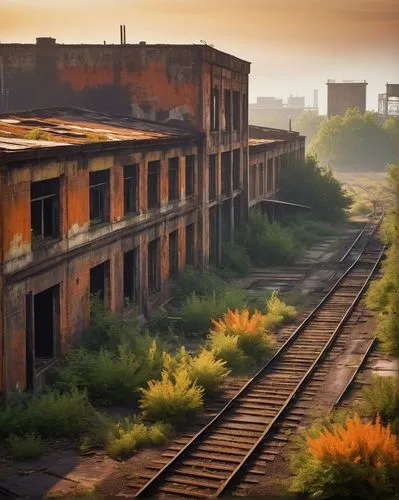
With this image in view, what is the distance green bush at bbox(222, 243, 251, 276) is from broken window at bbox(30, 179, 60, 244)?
1556 cm

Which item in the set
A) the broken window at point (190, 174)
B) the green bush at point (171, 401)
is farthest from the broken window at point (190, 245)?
the green bush at point (171, 401)

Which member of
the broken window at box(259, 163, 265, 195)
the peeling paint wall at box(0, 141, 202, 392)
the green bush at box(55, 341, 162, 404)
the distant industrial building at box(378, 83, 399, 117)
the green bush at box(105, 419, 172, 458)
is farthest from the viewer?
the distant industrial building at box(378, 83, 399, 117)

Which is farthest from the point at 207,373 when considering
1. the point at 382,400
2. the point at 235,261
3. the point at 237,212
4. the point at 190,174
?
the point at 237,212

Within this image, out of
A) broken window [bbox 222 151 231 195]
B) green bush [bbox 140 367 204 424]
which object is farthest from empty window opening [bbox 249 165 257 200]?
green bush [bbox 140 367 204 424]

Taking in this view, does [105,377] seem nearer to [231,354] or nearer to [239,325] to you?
[231,354]

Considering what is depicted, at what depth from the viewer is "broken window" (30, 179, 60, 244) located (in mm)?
18766

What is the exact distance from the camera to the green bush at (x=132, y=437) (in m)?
15.1

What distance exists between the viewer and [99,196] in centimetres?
2269

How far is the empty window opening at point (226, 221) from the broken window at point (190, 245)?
5.44 metres

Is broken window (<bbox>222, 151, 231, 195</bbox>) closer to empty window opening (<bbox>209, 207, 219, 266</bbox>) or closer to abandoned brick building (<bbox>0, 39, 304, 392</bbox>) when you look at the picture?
abandoned brick building (<bbox>0, 39, 304, 392</bbox>)

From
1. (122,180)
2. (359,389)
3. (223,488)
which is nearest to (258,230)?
(122,180)

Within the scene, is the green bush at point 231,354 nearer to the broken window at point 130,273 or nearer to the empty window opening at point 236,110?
the broken window at point 130,273

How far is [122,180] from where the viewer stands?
23891mm

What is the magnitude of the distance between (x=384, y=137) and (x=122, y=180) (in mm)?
92185
